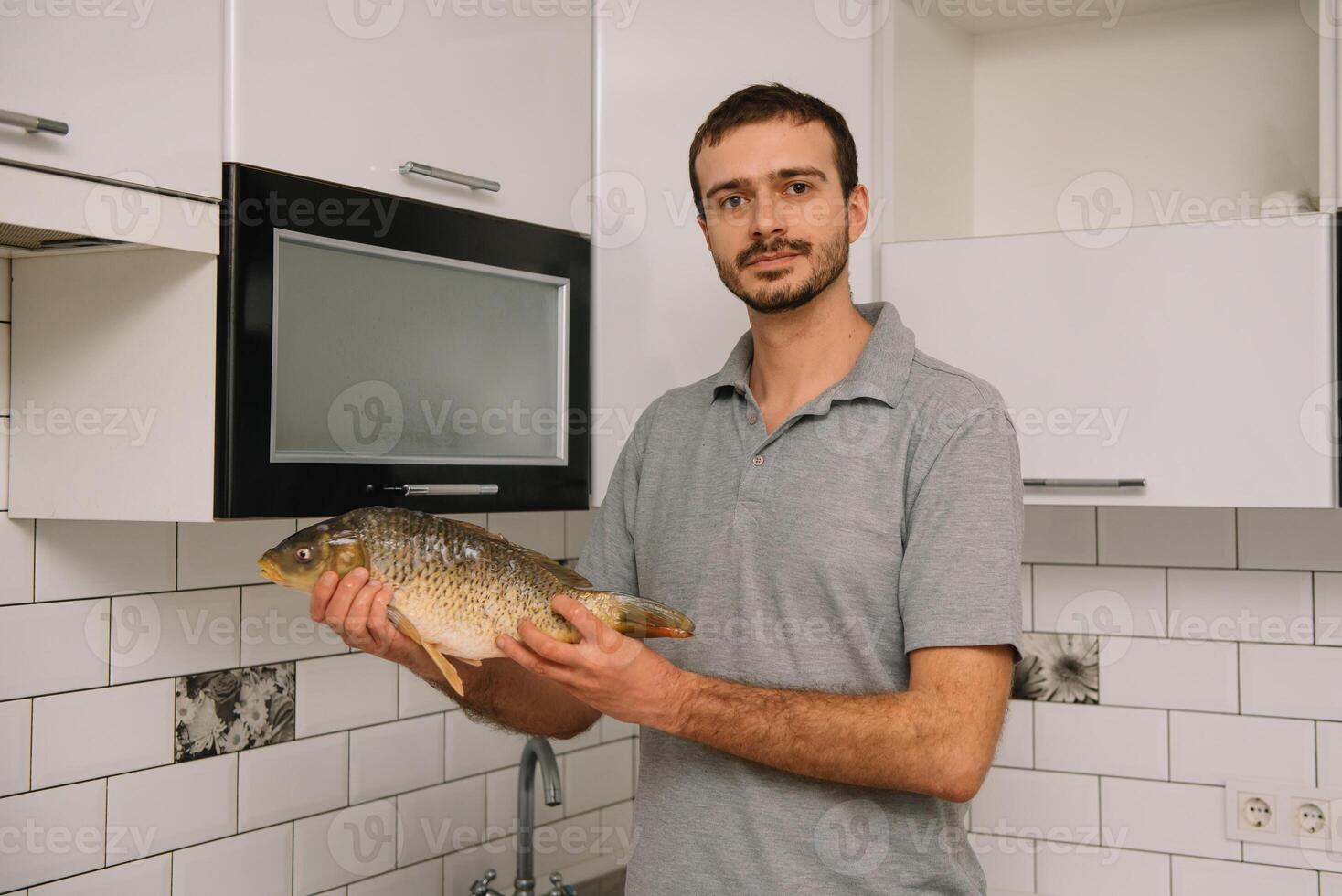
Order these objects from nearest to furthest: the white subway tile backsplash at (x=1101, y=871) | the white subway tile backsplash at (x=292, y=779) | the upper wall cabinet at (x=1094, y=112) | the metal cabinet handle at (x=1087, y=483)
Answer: the metal cabinet handle at (x=1087, y=483), the white subway tile backsplash at (x=292, y=779), the upper wall cabinet at (x=1094, y=112), the white subway tile backsplash at (x=1101, y=871)

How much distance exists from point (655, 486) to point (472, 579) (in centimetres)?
41

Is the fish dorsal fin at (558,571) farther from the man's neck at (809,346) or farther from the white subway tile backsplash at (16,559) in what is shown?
the white subway tile backsplash at (16,559)

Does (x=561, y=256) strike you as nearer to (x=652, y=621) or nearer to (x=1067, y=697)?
(x=652, y=621)

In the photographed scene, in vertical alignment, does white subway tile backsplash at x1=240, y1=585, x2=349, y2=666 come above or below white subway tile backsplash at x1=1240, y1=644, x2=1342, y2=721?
above

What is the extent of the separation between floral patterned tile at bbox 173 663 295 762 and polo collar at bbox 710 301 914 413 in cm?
78

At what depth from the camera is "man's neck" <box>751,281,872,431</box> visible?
4.59 feet

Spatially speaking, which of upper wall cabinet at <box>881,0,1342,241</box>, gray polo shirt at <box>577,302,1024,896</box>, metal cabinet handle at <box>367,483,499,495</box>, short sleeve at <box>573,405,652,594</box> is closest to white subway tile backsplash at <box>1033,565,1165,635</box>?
upper wall cabinet at <box>881,0,1342,241</box>

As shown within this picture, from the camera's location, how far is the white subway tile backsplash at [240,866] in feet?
5.16

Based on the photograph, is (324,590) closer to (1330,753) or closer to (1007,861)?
(1007,861)

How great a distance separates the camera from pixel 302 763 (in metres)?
1.73

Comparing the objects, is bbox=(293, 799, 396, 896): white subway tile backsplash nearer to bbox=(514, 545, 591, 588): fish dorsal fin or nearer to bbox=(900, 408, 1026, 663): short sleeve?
bbox=(514, 545, 591, 588): fish dorsal fin

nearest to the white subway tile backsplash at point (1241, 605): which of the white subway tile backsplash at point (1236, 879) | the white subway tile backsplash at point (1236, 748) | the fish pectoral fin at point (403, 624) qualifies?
the white subway tile backsplash at point (1236, 748)

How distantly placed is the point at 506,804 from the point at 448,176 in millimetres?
1127

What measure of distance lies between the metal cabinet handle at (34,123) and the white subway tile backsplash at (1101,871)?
1750mm
